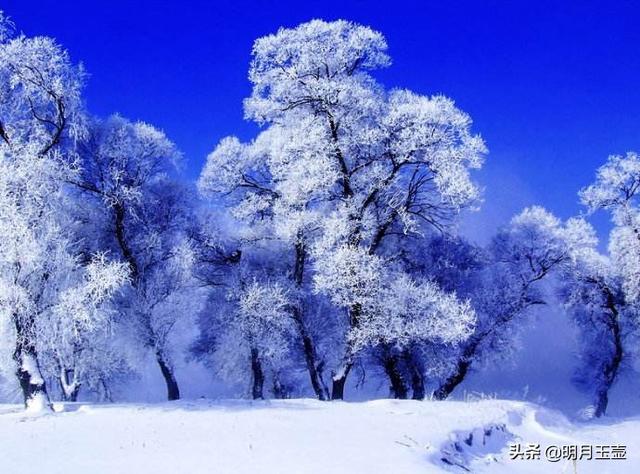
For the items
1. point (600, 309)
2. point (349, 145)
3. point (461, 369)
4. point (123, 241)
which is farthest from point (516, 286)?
point (123, 241)

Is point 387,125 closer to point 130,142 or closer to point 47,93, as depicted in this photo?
point 130,142

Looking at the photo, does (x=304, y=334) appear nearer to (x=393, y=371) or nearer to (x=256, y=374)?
(x=256, y=374)

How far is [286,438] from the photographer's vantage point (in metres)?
13.2

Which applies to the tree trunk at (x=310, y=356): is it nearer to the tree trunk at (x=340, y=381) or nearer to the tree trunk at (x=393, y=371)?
the tree trunk at (x=340, y=381)

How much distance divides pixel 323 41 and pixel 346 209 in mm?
7377

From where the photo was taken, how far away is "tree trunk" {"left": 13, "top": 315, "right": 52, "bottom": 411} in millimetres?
19344

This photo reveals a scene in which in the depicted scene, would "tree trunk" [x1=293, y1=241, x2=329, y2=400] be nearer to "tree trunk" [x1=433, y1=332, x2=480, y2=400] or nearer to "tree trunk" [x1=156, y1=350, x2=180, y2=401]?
"tree trunk" [x1=433, y1=332, x2=480, y2=400]

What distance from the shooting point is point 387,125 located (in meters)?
25.6

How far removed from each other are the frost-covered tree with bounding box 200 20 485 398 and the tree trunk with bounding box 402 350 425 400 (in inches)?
207

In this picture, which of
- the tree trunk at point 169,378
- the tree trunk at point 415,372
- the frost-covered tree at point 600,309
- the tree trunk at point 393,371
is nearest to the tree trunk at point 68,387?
the tree trunk at point 169,378

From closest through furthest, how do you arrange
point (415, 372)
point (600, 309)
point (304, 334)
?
point (304, 334) → point (415, 372) → point (600, 309)

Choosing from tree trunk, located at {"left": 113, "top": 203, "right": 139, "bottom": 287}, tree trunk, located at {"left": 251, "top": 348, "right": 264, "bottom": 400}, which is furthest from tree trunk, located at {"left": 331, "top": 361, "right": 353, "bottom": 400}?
tree trunk, located at {"left": 113, "top": 203, "right": 139, "bottom": 287}

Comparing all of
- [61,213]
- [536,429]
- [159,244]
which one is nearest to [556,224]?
[536,429]

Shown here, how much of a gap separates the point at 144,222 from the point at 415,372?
1689 cm
